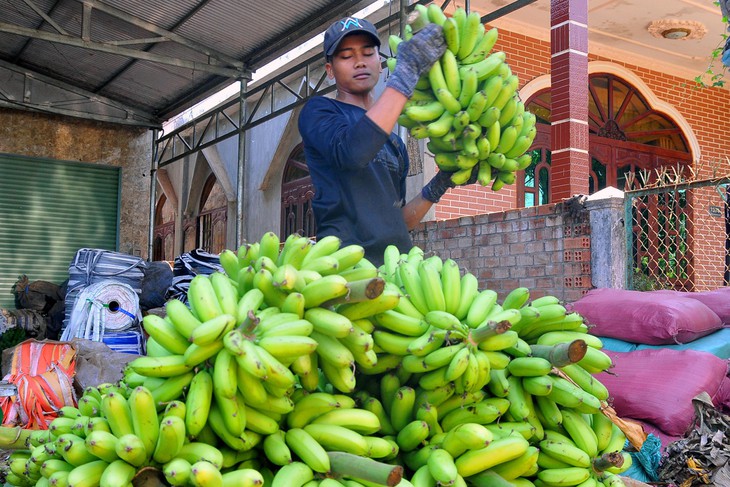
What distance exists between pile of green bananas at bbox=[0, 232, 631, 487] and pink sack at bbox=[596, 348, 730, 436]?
6.83 feet

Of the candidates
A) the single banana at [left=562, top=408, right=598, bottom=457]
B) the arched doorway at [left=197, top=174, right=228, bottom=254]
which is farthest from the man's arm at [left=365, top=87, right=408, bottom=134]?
the arched doorway at [left=197, top=174, right=228, bottom=254]

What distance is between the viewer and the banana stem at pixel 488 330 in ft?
4.88

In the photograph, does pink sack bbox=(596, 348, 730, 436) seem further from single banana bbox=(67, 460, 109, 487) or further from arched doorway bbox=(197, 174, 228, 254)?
arched doorway bbox=(197, 174, 228, 254)

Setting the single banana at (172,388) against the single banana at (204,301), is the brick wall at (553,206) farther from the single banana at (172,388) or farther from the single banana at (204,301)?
the single banana at (172,388)

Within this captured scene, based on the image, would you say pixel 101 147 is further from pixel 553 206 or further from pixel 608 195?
pixel 608 195

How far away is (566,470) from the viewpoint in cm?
160

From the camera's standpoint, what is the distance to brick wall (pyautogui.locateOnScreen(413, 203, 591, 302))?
6.04 m

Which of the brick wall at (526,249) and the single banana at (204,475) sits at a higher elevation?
the brick wall at (526,249)

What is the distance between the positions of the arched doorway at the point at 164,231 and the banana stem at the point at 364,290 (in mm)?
15326

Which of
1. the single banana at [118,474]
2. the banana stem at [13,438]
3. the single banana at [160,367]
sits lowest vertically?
the banana stem at [13,438]

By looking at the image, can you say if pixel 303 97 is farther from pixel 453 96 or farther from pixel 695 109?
pixel 453 96

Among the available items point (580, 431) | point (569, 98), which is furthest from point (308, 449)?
point (569, 98)

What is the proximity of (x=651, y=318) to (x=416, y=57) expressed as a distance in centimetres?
250

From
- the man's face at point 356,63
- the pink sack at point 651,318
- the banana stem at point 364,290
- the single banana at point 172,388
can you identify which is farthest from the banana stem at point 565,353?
the pink sack at point 651,318
